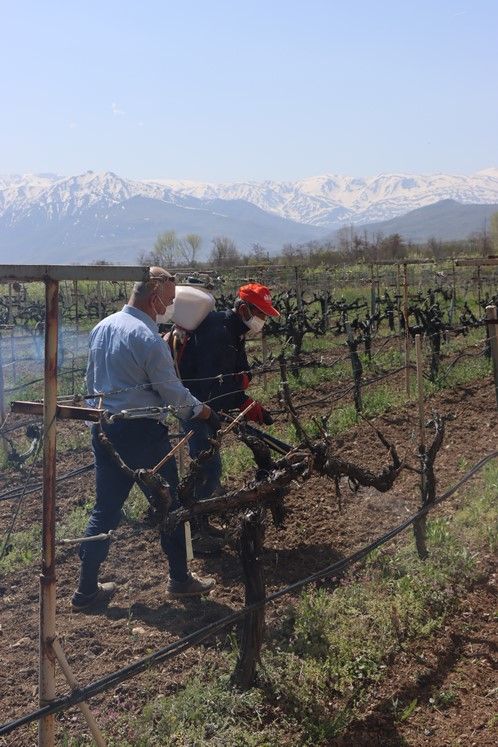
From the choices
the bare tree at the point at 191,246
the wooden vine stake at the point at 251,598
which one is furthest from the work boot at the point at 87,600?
the bare tree at the point at 191,246

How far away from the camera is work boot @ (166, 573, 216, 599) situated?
414 centimetres

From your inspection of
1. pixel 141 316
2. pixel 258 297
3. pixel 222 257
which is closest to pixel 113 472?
pixel 141 316

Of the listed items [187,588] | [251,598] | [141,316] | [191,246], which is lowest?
[187,588]

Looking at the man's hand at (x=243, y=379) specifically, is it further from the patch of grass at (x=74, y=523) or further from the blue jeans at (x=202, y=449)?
the patch of grass at (x=74, y=523)

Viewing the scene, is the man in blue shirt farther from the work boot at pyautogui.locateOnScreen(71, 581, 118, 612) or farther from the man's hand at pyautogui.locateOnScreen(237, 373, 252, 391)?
the man's hand at pyautogui.locateOnScreen(237, 373, 252, 391)

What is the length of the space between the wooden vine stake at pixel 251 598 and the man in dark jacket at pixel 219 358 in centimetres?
137

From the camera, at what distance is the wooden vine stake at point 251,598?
3.29 meters

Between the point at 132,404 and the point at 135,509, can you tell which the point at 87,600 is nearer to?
the point at 132,404

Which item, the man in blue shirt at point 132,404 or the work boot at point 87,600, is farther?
the work boot at point 87,600

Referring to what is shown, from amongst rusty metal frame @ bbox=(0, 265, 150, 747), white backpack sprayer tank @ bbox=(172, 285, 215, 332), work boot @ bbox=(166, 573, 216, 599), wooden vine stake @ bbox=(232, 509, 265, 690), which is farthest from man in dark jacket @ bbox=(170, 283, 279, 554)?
rusty metal frame @ bbox=(0, 265, 150, 747)

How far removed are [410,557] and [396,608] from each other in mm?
703

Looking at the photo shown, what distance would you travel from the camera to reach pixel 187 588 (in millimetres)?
4133

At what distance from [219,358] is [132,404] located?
41.9 inches

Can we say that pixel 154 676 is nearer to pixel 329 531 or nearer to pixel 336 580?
pixel 336 580
